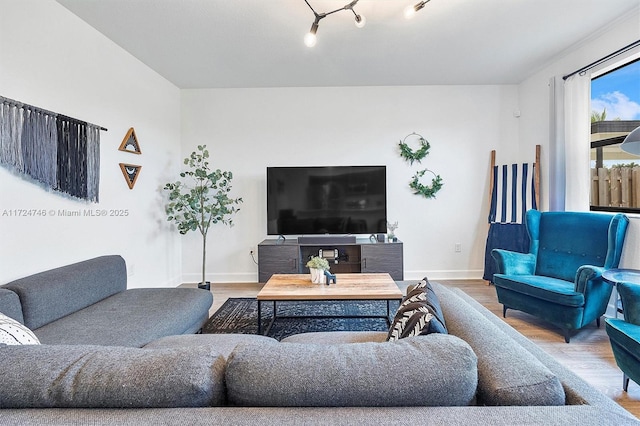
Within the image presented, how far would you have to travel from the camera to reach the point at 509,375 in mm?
843

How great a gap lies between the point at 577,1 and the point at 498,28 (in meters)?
0.56

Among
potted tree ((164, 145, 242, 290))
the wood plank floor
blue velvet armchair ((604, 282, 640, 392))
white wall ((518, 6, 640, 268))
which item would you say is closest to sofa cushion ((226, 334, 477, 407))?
blue velvet armchair ((604, 282, 640, 392))

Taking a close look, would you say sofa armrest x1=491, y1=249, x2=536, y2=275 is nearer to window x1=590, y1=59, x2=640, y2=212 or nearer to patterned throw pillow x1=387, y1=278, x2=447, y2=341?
window x1=590, y1=59, x2=640, y2=212

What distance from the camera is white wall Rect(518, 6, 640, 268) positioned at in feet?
9.17

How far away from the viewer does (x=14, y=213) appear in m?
2.19

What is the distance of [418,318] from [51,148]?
2776 millimetres

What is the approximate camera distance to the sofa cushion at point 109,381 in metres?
0.77

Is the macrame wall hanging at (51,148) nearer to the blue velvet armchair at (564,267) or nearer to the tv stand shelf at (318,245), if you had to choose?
the tv stand shelf at (318,245)

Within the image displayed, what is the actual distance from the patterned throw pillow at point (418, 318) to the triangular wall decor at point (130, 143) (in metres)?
3.22

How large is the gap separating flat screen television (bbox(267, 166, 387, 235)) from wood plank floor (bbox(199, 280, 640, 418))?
4.43ft

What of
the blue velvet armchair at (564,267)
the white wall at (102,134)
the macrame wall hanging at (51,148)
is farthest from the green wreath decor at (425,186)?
the macrame wall hanging at (51,148)

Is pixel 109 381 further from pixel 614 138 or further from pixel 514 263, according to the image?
pixel 614 138

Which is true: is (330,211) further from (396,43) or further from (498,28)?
(498,28)

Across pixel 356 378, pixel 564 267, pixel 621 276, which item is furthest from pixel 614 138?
pixel 356 378
